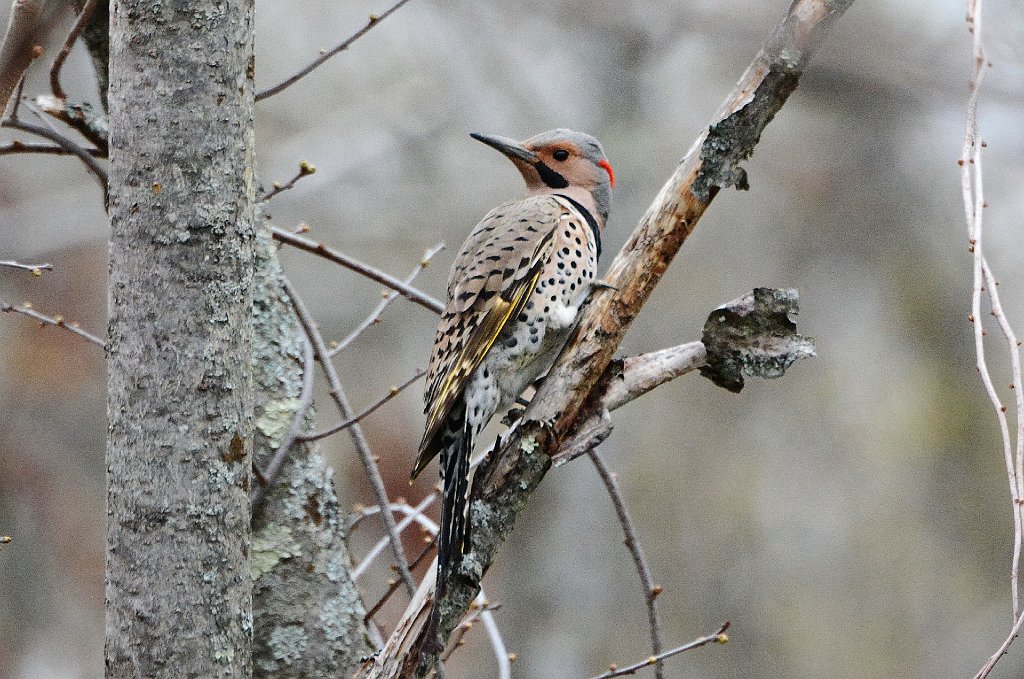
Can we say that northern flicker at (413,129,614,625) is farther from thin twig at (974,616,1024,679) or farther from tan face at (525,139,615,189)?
thin twig at (974,616,1024,679)

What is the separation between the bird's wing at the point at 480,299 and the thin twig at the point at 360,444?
0.43 feet

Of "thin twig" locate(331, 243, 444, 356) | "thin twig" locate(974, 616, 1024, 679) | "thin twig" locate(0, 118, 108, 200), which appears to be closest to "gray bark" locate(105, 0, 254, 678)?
"thin twig" locate(0, 118, 108, 200)

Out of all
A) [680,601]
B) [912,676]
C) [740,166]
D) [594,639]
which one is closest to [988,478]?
[912,676]

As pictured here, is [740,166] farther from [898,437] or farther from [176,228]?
[898,437]

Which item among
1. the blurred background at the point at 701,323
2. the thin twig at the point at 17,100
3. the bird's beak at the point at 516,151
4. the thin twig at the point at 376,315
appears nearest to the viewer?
→ the thin twig at the point at 17,100

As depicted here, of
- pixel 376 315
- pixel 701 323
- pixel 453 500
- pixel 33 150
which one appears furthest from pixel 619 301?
pixel 701 323

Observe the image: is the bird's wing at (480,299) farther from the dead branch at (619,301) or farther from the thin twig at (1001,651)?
the thin twig at (1001,651)

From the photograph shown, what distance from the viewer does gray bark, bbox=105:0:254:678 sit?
6.13ft

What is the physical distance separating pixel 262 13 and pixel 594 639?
6633mm

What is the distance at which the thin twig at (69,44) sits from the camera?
2176 millimetres

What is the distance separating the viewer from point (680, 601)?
30.1ft

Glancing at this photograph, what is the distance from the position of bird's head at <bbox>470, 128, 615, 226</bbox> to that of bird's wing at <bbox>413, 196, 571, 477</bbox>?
34 cm

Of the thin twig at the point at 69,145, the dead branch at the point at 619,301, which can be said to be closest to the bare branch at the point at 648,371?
the dead branch at the point at 619,301

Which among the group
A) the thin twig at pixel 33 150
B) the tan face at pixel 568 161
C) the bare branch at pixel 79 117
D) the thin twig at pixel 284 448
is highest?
the tan face at pixel 568 161
